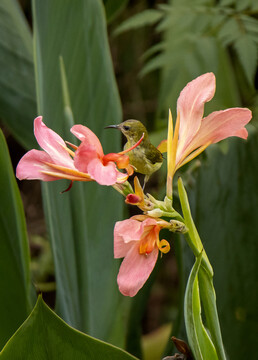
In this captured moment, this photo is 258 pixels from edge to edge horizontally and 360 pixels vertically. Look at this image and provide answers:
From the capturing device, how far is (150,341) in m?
1.09

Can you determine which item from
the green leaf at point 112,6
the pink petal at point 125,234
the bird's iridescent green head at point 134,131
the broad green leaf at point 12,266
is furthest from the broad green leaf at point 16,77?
the pink petal at point 125,234

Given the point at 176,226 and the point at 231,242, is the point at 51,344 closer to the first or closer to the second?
Result: the point at 176,226

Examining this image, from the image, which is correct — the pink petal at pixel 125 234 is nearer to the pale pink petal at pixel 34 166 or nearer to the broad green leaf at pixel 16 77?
the pale pink petal at pixel 34 166

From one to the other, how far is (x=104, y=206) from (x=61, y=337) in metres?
0.29

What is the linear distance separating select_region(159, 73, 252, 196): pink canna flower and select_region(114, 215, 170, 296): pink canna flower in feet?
0.10

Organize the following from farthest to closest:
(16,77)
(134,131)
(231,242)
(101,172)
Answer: (16,77) → (231,242) → (134,131) → (101,172)

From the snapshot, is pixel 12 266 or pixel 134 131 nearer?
pixel 134 131

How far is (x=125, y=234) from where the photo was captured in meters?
0.31

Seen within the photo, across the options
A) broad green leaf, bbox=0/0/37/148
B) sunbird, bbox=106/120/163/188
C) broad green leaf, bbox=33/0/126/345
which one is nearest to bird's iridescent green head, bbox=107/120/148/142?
sunbird, bbox=106/120/163/188

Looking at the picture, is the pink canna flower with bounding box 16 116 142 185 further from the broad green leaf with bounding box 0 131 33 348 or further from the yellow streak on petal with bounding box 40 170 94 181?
the broad green leaf with bounding box 0 131 33 348

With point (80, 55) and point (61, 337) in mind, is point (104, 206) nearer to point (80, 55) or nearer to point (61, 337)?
point (80, 55)

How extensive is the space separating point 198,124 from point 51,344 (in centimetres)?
17

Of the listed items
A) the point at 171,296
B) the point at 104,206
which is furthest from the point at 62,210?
the point at 171,296

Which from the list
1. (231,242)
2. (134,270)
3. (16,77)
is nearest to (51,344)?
(134,270)
